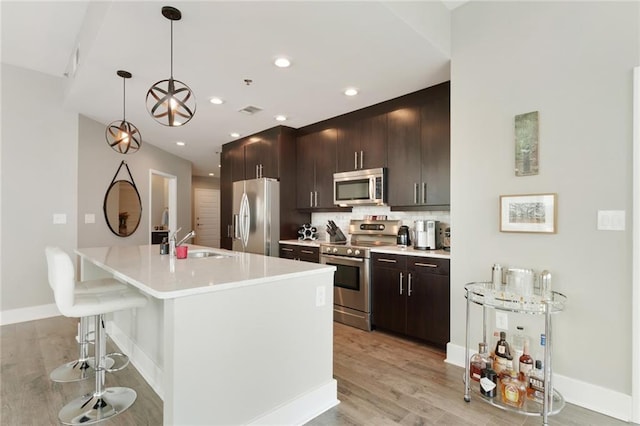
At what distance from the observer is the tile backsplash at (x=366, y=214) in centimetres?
368

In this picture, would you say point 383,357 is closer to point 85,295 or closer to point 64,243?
point 85,295

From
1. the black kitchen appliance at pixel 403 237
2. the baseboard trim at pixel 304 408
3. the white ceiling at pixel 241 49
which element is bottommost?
the baseboard trim at pixel 304 408

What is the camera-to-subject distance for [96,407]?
204 centimetres

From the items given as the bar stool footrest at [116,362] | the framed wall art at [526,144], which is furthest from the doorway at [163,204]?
the framed wall art at [526,144]

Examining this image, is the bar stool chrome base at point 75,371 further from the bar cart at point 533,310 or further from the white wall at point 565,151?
the white wall at point 565,151

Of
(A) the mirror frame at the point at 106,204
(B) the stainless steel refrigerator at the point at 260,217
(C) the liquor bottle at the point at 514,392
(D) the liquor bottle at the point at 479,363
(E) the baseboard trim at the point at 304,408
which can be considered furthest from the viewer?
(A) the mirror frame at the point at 106,204

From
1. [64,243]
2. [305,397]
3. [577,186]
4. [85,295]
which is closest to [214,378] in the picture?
[305,397]

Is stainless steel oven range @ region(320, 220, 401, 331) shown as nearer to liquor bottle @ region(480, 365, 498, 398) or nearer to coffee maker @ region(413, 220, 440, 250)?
coffee maker @ region(413, 220, 440, 250)

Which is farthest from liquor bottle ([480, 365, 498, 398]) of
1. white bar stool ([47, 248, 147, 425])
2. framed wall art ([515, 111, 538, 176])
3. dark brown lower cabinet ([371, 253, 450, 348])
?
white bar stool ([47, 248, 147, 425])

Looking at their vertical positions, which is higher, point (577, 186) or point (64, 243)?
point (577, 186)

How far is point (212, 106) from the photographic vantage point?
3.99 m

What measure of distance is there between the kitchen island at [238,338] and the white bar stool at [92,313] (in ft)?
0.63

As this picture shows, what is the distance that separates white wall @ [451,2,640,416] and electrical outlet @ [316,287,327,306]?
4.22 feet

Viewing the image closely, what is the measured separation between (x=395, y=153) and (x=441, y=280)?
1.55m
